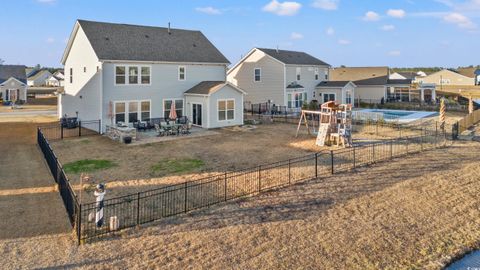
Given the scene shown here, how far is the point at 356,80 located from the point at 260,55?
708 inches

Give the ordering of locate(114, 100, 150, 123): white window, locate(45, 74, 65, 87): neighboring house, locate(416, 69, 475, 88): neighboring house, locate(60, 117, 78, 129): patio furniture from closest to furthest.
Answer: locate(114, 100, 150, 123): white window
locate(60, 117, 78, 129): patio furniture
locate(416, 69, 475, 88): neighboring house
locate(45, 74, 65, 87): neighboring house

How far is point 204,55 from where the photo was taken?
1232 inches

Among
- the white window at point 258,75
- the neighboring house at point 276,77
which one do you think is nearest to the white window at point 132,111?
the neighboring house at point 276,77

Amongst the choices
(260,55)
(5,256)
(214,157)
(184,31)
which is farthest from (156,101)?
(5,256)

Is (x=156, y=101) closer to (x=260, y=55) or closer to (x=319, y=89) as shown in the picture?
(x=260, y=55)

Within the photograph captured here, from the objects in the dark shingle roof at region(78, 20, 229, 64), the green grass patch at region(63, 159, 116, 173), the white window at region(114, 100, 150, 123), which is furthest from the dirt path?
the dark shingle roof at region(78, 20, 229, 64)

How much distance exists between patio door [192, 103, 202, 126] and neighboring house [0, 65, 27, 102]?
3327cm

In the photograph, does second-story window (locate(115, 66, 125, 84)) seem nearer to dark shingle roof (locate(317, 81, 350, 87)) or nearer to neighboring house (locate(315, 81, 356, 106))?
neighboring house (locate(315, 81, 356, 106))

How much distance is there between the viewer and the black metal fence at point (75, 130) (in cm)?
2433

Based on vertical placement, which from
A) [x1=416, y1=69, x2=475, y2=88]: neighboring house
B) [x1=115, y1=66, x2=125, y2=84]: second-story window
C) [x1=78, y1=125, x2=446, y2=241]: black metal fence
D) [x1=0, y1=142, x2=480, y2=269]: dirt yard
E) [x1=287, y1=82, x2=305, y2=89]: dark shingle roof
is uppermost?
[x1=416, y1=69, x2=475, y2=88]: neighboring house

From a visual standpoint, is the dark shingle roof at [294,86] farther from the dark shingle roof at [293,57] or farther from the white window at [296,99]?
the dark shingle roof at [293,57]

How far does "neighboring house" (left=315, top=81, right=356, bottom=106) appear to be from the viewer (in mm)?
42344

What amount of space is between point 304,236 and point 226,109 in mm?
20155

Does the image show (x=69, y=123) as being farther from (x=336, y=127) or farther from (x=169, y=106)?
Result: (x=336, y=127)
